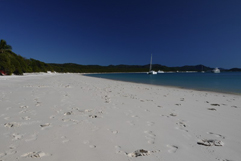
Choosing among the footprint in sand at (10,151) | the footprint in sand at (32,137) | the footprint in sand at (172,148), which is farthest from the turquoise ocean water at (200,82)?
the footprint in sand at (10,151)

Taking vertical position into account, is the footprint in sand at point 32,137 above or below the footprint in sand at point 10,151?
below

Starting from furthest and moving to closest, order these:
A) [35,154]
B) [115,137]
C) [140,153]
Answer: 1. [115,137]
2. [140,153]
3. [35,154]

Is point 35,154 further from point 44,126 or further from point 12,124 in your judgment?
point 12,124

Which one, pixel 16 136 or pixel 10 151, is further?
pixel 16 136

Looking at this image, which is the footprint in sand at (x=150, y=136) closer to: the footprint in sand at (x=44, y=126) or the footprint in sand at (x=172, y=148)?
the footprint in sand at (x=172, y=148)

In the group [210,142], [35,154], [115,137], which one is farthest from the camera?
[115,137]

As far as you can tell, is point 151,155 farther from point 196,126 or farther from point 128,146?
point 196,126

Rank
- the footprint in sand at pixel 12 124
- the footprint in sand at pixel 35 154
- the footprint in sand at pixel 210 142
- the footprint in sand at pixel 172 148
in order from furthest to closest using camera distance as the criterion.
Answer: the footprint in sand at pixel 12 124 < the footprint in sand at pixel 210 142 < the footprint in sand at pixel 172 148 < the footprint in sand at pixel 35 154

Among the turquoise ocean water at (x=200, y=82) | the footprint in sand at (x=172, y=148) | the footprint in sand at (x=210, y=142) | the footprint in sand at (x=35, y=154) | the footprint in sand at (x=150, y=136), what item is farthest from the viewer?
the turquoise ocean water at (x=200, y=82)

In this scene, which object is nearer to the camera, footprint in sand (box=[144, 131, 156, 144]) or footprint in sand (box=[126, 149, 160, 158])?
footprint in sand (box=[126, 149, 160, 158])

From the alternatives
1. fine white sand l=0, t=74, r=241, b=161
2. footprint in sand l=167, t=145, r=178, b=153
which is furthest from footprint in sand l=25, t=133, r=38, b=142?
footprint in sand l=167, t=145, r=178, b=153

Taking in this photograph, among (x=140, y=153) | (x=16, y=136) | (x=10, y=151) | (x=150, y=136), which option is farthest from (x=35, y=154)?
(x=150, y=136)

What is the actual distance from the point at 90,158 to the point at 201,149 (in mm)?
2254

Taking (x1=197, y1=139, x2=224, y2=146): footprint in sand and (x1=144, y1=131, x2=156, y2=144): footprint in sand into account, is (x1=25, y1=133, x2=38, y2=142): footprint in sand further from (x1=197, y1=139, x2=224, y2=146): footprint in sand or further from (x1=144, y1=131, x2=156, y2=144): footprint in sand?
(x1=197, y1=139, x2=224, y2=146): footprint in sand
